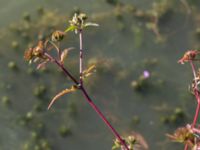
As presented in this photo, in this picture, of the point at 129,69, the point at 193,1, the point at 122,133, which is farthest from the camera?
the point at 193,1

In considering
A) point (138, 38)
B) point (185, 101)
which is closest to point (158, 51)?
point (138, 38)

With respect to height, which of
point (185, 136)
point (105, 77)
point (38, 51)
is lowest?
point (185, 136)

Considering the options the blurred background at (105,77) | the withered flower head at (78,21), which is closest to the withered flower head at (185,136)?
the withered flower head at (78,21)

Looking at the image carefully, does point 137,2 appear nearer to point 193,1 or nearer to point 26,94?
point 193,1

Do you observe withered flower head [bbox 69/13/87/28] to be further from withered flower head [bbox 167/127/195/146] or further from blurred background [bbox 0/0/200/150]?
blurred background [bbox 0/0/200/150]

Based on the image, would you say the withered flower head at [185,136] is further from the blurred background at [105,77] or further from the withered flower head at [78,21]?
the blurred background at [105,77]

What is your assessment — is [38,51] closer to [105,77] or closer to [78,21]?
[78,21]

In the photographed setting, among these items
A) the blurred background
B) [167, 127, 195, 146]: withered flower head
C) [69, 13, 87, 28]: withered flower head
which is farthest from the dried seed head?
the blurred background

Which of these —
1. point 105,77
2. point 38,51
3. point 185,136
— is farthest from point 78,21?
point 105,77

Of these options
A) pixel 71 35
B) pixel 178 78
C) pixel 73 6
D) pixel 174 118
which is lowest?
pixel 174 118
